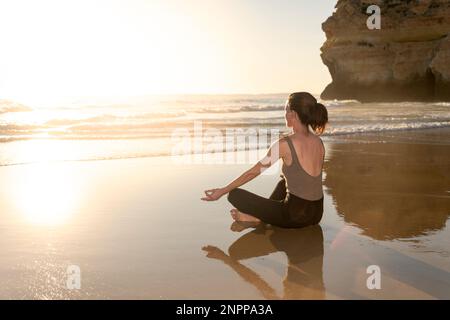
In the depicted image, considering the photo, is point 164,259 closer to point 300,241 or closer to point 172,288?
point 172,288

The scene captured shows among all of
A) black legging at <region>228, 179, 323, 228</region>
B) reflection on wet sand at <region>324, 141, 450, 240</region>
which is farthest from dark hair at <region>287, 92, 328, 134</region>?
reflection on wet sand at <region>324, 141, 450, 240</region>

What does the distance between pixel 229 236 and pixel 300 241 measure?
637mm

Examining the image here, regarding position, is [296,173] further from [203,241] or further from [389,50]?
[389,50]

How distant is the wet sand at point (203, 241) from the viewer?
3133mm

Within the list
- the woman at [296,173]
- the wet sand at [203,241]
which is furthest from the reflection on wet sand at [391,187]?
the woman at [296,173]

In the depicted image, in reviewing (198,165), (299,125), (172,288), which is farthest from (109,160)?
(172,288)

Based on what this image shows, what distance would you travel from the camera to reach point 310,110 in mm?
4094

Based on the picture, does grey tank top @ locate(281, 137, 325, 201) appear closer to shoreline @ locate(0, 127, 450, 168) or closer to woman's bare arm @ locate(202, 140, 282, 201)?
woman's bare arm @ locate(202, 140, 282, 201)

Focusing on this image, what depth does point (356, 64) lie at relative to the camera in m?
54.8

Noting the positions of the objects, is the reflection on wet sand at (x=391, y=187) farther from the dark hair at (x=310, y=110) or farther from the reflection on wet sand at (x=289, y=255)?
the dark hair at (x=310, y=110)

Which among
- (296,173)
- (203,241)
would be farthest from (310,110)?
(203,241)

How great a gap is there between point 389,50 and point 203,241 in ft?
178

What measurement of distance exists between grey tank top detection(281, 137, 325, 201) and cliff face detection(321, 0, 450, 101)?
155ft
